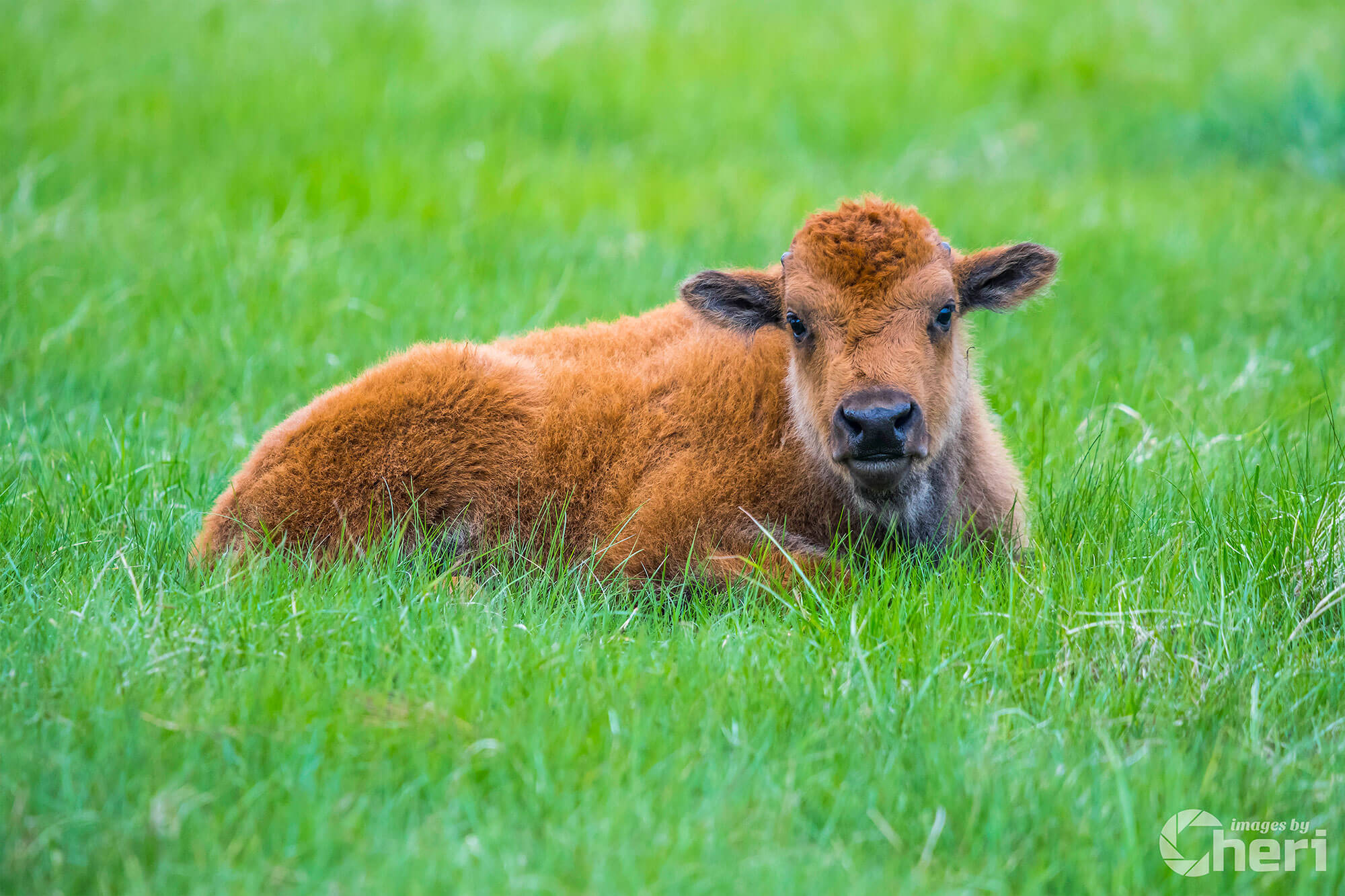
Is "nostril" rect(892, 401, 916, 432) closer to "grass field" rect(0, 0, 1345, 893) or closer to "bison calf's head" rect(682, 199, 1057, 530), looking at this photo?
"bison calf's head" rect(682, 199, 1057, 530)

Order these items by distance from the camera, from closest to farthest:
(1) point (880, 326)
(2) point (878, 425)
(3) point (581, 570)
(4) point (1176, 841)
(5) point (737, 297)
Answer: (4) point (1176, 841) → (2) point (878, 425) → (1) point (880, 326) → (3) point (581, 570) → (5) point (737, 297)

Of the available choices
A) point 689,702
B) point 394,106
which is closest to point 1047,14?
point 394,106

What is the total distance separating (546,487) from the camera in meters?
5.30

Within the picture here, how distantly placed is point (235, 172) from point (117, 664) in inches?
303

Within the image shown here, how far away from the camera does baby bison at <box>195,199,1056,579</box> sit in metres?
4.88

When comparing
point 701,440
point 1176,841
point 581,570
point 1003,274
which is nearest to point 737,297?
point 701,440

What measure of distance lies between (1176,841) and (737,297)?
3150mm

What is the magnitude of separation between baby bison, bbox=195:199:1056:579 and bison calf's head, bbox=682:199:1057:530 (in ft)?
0.03

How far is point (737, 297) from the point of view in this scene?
548 centimetres

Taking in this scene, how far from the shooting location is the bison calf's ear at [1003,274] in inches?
205

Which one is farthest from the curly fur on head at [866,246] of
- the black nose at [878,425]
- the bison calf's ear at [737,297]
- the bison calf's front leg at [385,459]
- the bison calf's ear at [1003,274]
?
the bison calf's front leg at [385,459]

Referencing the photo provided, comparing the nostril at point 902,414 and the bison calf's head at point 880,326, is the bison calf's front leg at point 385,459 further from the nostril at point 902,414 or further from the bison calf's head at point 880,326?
the nostril at point 902,414

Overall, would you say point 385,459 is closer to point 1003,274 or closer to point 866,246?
point 866,246

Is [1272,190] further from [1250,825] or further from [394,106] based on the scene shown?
[1250,825]
